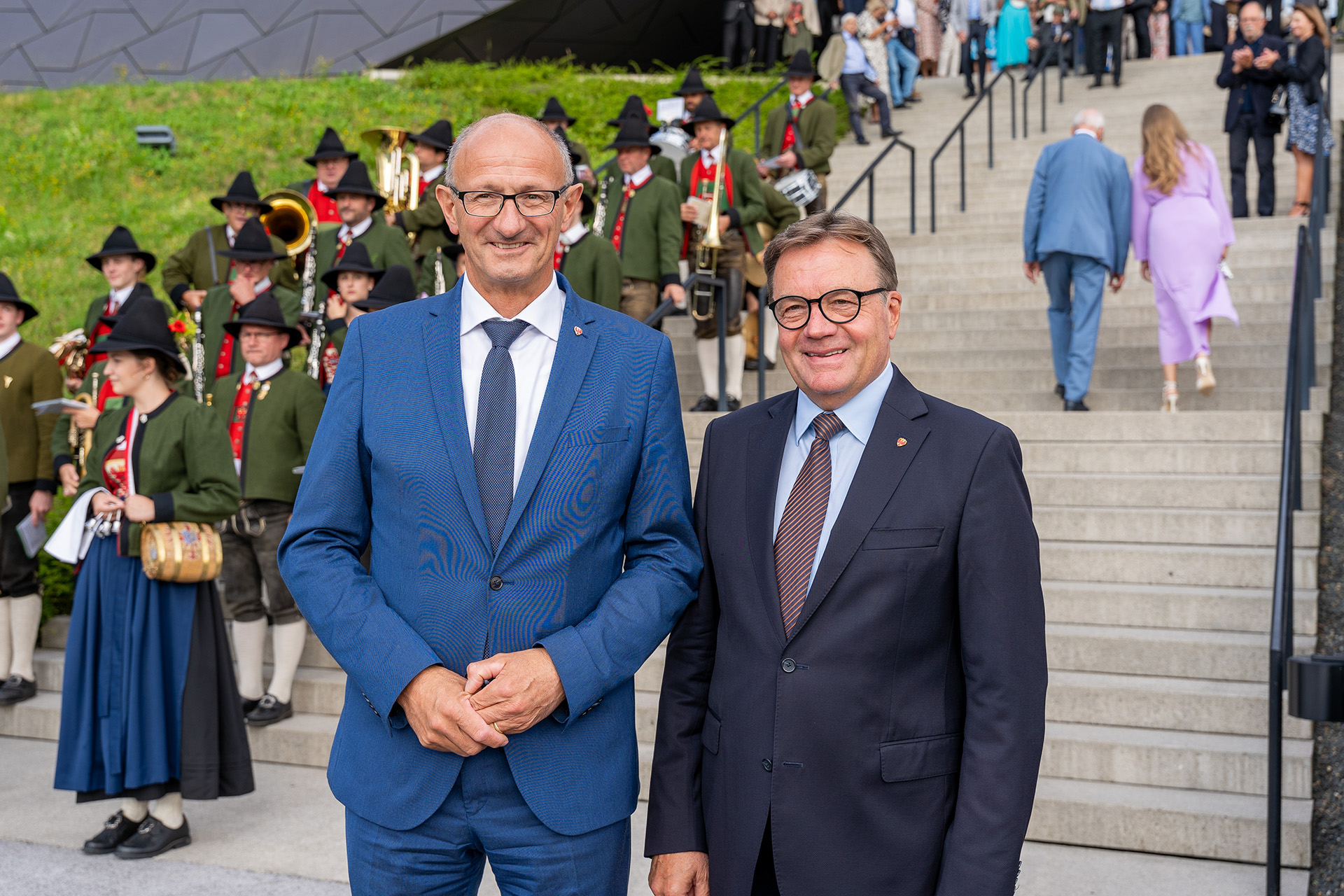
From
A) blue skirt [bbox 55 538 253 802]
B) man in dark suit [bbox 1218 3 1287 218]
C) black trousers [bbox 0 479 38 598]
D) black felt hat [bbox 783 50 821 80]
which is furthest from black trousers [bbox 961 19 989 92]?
blue skirt [bbox 55 538 253 802]

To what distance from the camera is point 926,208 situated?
41.0 ft

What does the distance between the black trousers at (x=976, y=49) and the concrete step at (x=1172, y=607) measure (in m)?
11.9

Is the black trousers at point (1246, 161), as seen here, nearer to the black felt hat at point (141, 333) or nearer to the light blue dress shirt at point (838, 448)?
the black felt hat at point (141, 333)

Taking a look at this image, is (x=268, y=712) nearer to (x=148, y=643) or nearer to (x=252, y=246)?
(x=148, y=643)

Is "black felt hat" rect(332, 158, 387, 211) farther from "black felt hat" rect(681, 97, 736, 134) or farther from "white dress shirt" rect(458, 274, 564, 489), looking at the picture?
"white dress shirt" rect(458, 274, 564, 489)

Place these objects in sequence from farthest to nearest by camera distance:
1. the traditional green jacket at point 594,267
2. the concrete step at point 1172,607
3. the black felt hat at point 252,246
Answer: the traditional green jacket at point 594,267
the black felt hat at point 252,246
the concrete step at point 1172,607

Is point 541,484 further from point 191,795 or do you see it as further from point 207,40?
point 207,40

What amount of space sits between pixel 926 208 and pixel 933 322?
3.62 meters

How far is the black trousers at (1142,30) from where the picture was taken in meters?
16.3

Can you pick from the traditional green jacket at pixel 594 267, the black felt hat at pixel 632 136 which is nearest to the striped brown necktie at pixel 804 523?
the traditional green jacket at pixel 594 267

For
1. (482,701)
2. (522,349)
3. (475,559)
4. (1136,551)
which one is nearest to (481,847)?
(482,701)

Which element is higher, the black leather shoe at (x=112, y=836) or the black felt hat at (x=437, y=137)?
the black felt hat at (x=437, y=137)

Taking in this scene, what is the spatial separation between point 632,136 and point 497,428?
260 inches

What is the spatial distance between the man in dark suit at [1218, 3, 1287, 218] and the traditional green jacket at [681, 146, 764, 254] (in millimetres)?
4593
